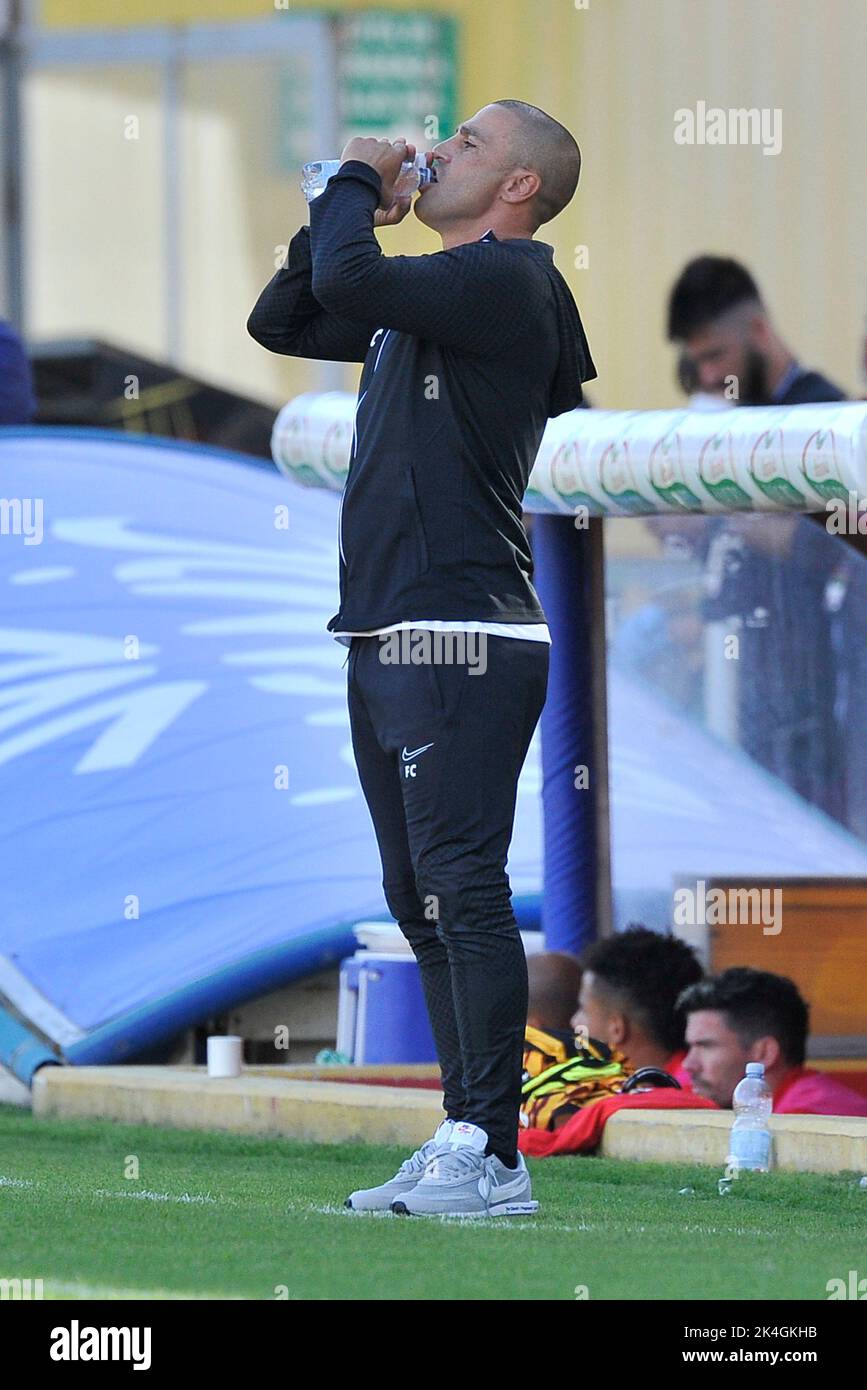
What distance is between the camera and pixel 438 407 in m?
3.74

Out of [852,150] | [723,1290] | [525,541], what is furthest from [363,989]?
[852,150]

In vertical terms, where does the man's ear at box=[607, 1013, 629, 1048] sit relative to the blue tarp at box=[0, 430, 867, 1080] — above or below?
below

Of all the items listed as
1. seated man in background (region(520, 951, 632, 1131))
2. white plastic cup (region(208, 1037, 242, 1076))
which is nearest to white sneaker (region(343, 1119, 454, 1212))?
seated man in background (region(520, 951, 632, 1131))

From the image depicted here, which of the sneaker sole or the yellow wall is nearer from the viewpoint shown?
the sneaker sole

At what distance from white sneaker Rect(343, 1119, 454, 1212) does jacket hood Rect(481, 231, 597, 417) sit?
42.0 inches

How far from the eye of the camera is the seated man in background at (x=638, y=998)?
5707mm

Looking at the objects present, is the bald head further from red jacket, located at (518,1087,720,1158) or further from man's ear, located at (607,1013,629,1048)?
man's ear, located at (607,1013,629,1048)

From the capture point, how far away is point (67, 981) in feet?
22.2

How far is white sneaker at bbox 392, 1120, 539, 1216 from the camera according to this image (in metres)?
3.65

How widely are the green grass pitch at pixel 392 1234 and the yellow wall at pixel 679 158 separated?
30.7 feet

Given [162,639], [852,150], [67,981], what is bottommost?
[67,981]

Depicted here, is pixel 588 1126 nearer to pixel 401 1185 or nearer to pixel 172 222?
pixel 401 1185
